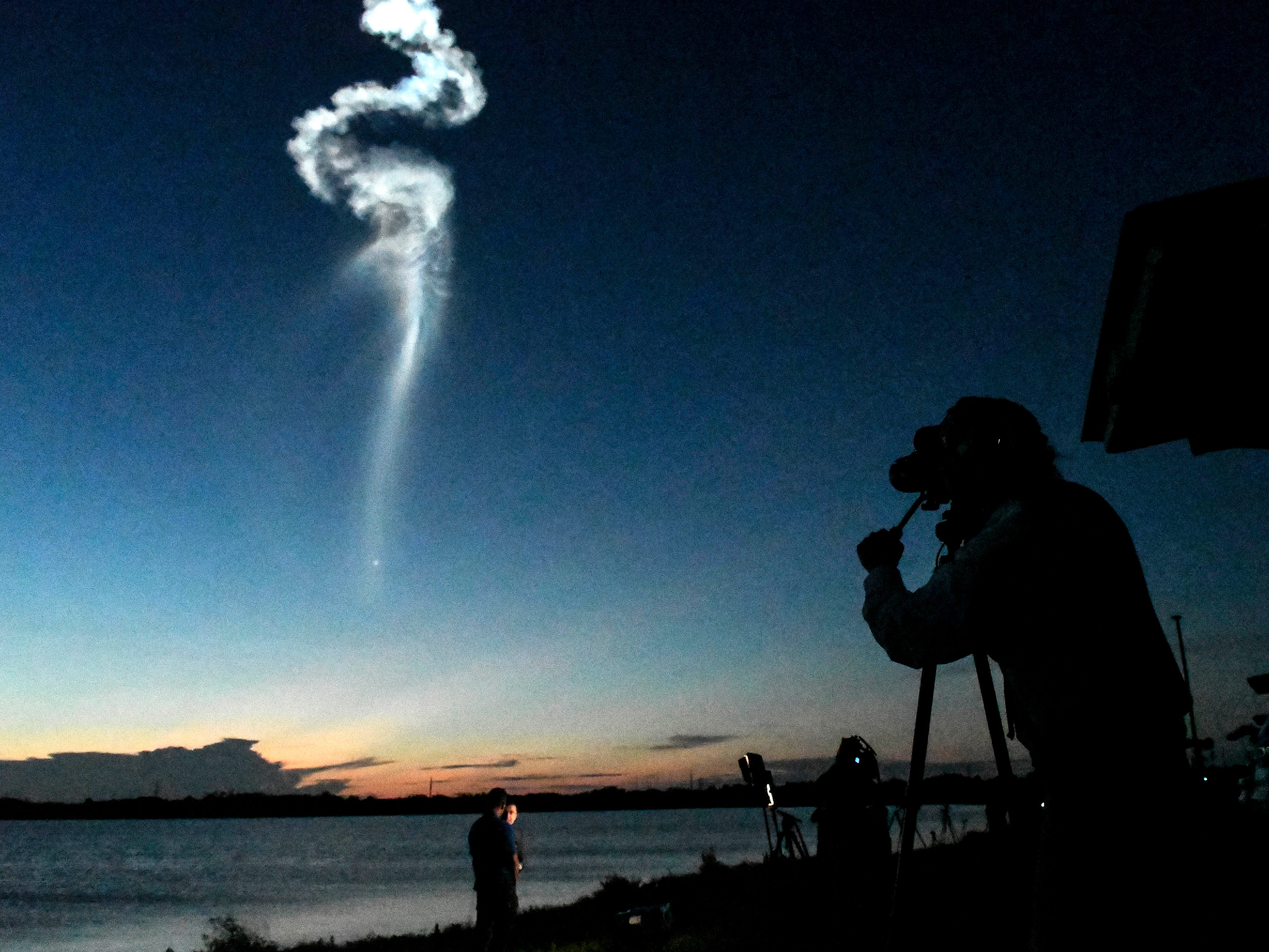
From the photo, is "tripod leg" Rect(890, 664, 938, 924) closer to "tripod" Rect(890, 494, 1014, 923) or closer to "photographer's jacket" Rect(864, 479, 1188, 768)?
"tripod" Rect(890, 494, 1014, 923)

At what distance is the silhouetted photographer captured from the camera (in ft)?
4.32

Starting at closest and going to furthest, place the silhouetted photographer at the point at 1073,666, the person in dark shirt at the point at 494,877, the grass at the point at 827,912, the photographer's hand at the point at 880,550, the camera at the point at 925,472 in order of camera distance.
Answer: the silhouetted photographer at the point at 1073,666 < the photographer's hand at the point at 880,550 < the camera at the point at 925,472 < the grass at the point at 827,912 < the person in dark shirt at the point at 494,877

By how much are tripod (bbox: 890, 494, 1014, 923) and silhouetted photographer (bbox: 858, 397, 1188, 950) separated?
0.32 metres

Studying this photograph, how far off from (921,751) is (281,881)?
61.9 metres

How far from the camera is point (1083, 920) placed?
4.36ft

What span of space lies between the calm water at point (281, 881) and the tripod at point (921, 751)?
50.8 ft

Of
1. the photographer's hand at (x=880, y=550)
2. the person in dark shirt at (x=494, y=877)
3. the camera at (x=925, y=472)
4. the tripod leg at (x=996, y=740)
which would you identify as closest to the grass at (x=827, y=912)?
the tripod leg at (x=996, y=740)

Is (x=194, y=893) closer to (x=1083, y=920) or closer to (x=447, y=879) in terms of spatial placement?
(x=447, y=879)

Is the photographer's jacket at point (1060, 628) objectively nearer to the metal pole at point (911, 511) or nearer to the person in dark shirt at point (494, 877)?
the metal pole at point (911, 511)

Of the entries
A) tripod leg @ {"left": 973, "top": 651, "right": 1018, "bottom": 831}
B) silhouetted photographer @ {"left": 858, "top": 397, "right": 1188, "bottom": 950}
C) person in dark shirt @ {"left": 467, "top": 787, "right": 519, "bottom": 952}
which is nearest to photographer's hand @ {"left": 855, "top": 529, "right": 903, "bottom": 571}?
silhouetted photographer @ {"left": 858, "top": 397, "right": 1188, "bottom": 950}

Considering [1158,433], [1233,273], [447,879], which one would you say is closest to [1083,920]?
[1233,273]

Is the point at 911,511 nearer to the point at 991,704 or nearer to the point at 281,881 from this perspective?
the point at 991,704

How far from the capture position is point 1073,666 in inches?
56.1

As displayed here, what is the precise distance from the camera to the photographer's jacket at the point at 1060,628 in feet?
4.53
